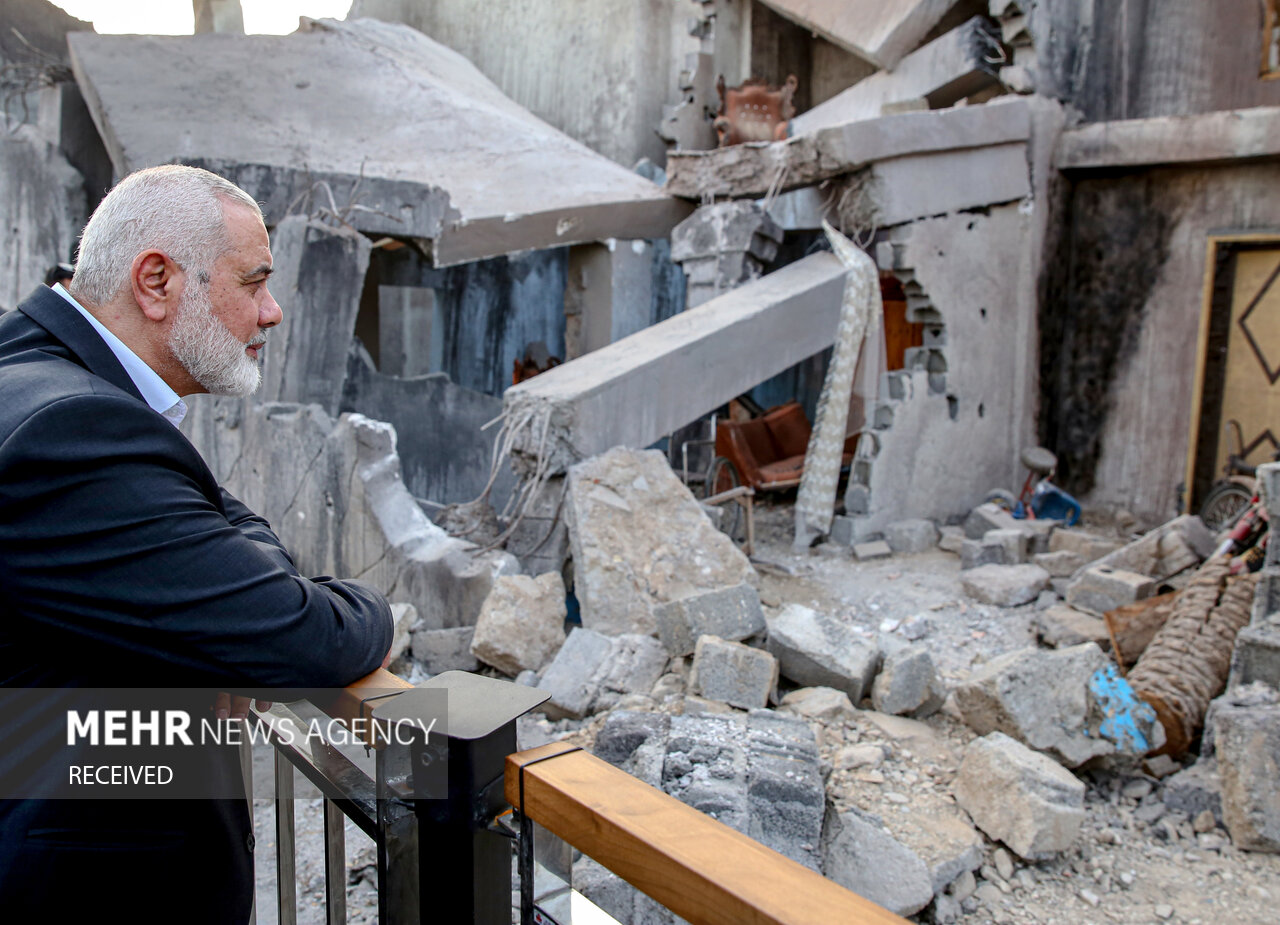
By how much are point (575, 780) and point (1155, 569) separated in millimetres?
6360

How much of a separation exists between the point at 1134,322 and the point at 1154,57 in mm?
2776

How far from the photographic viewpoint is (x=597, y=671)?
472 centimetres

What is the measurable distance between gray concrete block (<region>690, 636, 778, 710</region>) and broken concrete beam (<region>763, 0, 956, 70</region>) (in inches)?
379

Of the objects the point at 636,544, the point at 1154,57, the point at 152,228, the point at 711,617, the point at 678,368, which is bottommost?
the point at 711,617

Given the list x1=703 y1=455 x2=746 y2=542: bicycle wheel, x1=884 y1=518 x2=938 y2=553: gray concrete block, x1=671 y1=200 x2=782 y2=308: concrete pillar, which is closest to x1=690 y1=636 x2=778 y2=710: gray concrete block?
x1=703 y1=455 x2=746 y2=542: bicycle wheel

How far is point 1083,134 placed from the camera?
9.01 m

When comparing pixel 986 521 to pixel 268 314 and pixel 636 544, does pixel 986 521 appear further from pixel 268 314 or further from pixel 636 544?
pixel 268 314

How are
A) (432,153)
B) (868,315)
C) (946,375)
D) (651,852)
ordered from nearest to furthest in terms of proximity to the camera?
(651,852), (868,315), (946,375), (432,153)

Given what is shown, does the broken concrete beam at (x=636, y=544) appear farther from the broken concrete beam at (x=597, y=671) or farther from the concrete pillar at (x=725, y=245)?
the concrete pillar at (x=725, y=245)

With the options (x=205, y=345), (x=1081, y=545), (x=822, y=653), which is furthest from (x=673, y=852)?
(x=1081, y=545)

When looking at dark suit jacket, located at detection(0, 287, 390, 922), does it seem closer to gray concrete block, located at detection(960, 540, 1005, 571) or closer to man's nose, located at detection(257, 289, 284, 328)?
man's nose, located at detection(257, 289, 284, 328)

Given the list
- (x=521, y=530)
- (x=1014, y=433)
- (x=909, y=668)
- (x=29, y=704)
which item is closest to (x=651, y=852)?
(x=29, y=704)

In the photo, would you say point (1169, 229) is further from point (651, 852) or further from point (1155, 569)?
point (651, 852)

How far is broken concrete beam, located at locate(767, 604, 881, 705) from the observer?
4.59 metres
